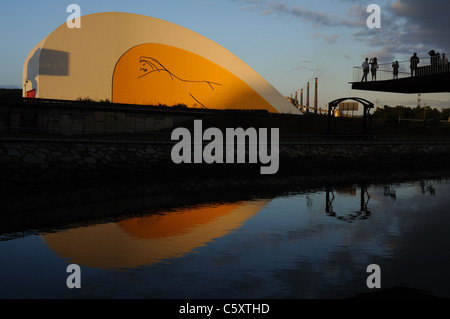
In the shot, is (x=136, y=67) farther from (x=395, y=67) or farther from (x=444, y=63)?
(x=444, y=63)

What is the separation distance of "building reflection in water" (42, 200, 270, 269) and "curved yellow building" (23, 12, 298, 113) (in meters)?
30.7

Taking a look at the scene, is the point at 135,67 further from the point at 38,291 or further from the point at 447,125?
the point at 38,291

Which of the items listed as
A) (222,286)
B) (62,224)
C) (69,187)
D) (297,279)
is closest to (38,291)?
(222,286)

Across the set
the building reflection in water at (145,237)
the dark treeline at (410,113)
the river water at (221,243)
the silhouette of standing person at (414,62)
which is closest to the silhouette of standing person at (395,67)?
the silhouette of standing person at (414,62)

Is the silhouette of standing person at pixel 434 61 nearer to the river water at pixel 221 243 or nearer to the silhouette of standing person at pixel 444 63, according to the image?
the silhouette of standing person at pixel 444 63

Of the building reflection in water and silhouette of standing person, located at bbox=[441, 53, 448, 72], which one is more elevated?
silhouette of standing person, located at bbox=[441, 53, 448, 72]

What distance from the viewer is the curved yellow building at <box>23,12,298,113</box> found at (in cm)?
4278

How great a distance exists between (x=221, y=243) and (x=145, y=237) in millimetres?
2004

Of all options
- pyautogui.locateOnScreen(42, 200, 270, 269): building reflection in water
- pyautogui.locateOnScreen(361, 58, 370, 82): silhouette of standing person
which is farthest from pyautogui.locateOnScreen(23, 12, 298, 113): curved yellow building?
pyautogui.locateOnScreen(42, 200, 270, 269): building reflection in water

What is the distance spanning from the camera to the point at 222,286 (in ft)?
26.3

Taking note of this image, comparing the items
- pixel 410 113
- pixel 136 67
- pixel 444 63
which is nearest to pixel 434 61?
pixel 444 63

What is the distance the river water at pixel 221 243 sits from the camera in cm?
808

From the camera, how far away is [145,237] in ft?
39.0

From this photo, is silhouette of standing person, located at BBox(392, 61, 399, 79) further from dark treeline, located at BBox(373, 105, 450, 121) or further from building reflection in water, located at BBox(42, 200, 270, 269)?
dark treeline, located at BBox(373, 105, 450, 121)
